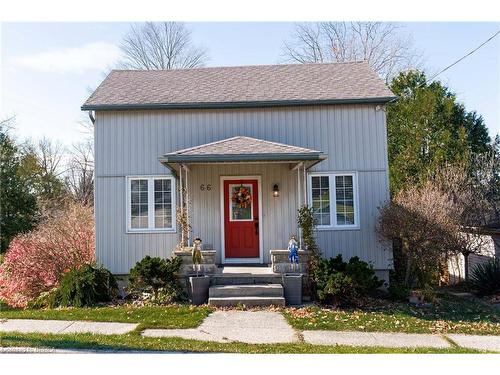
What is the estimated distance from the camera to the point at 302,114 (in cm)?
1198

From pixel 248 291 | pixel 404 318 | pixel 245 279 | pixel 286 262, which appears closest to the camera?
pixel 404 318

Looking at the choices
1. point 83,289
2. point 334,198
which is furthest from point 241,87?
point 83,289

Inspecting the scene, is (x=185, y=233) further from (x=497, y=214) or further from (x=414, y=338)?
(x=497, y=214)

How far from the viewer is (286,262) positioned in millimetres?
10180

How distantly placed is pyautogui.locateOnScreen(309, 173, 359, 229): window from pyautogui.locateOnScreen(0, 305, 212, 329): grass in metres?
4.28

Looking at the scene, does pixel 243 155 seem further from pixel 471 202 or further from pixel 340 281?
pixel 471 202

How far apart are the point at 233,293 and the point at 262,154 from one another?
3.11 meters

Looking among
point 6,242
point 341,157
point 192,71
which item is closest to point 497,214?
point 341,157

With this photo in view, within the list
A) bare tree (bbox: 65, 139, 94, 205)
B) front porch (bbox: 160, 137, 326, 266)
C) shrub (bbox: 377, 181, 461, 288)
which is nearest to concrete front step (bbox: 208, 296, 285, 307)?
front porch (bbox: 160, 137, 326, 266)

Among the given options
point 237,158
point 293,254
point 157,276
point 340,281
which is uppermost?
point 237,158

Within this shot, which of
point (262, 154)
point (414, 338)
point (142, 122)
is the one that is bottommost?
point (414, 338)

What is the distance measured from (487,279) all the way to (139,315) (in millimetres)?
8938

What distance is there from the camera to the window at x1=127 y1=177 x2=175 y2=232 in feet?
38.5

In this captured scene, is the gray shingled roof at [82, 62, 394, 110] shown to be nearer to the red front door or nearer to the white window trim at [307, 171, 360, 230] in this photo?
the white window trim at [307, 171, 360, 230]
